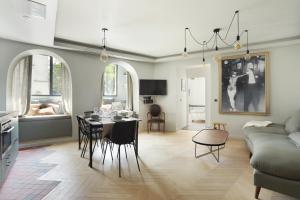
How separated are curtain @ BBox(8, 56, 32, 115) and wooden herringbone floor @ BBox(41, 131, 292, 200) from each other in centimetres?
152

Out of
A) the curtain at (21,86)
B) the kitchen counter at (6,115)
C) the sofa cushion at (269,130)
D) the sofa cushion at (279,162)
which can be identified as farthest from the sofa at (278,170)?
the curtain at (21,86)

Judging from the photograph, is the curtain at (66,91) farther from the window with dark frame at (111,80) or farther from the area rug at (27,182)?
the window with dark frame at (111,80)

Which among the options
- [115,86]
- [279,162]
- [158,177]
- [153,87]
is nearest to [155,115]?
[153,87]

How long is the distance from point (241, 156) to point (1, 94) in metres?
5.10

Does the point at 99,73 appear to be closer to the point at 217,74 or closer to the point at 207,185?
the point at 217,74

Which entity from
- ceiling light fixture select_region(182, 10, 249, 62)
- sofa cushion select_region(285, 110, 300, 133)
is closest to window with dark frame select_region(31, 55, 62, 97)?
ceiling light fixture select_region(182, 10, 249, 62)

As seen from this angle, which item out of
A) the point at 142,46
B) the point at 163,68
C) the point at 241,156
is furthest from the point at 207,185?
the point at 163,68

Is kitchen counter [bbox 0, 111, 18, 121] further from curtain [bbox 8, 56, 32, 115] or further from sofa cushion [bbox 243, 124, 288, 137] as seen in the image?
sofa cushion [bbox 243, 124, 288, 137]

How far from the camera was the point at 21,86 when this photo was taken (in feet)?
15.7

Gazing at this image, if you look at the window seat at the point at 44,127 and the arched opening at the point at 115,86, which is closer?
the window seat at the point at 44,127

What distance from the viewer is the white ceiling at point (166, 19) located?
2.81 m

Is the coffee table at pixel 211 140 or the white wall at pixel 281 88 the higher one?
the white wall at pixel 281 88

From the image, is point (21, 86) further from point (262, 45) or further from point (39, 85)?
point (262, 45)

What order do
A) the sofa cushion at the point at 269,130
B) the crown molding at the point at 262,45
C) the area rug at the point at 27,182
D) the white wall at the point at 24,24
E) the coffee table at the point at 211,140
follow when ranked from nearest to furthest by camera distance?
the area rug at the point at 27,182
the white wall at the point at 24,24
the coffee table at the point at 211,140
the sofa cushion at the point at 269,130
the crown molding at the point at 262,45
